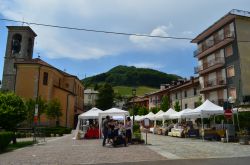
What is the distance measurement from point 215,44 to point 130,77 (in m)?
109

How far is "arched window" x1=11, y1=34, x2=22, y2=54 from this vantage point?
50.7 meters

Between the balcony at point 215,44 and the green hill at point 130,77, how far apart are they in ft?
273

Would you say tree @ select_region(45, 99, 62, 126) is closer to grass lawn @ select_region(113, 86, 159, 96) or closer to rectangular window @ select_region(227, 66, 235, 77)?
rectangular window @ select_region(227, 66, 235, 77)

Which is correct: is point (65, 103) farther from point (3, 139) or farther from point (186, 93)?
point (3, 139)

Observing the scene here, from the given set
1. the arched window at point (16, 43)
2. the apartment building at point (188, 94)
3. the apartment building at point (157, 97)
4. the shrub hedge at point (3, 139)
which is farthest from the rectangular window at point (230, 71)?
the arched window at point (16, 43)

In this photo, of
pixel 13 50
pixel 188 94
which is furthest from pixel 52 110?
pixel 188 94

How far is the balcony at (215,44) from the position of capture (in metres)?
39.5

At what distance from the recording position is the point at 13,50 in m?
50.8

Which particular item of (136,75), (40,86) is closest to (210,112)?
(40,86)

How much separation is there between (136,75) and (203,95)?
335 ft

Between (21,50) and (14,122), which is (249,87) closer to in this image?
(14,122)

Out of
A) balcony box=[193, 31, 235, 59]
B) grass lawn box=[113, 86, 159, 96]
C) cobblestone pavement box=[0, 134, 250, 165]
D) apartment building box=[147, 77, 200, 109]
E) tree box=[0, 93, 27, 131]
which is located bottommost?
cobblestone pavement box=[0, 134, 250, 165]

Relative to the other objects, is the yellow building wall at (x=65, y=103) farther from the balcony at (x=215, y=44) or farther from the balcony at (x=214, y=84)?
the balcony at (x=215, y=44)

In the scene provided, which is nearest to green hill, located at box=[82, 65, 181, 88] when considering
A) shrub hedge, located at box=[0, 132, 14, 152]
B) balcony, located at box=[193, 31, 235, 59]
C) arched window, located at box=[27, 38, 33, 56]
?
balcony, located at box=[193, 31, 235, 59]
